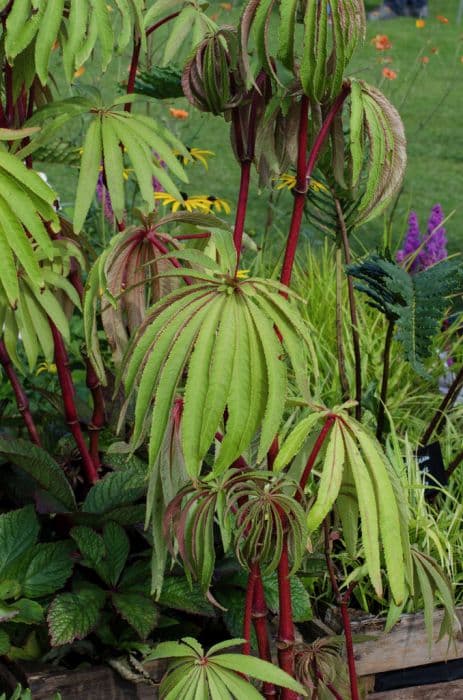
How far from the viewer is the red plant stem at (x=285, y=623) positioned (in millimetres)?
1388

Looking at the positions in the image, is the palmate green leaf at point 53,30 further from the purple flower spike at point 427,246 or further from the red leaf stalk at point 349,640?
the purple flower spike at point 427,246

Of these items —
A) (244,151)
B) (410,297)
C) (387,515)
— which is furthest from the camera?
(410,297)

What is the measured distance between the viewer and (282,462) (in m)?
1.19

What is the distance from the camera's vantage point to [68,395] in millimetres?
1822

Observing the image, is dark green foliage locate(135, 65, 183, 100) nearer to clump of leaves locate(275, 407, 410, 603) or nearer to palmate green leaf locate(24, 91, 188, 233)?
palmate green leaf locate(24, 91, 188, 233)

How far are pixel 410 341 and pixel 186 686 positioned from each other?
72 centimetres

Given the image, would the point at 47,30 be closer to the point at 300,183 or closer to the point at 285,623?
the point at 300,183

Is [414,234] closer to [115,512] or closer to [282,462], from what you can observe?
[115,512]

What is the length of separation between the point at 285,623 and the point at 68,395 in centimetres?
60

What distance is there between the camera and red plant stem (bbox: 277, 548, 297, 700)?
1388 millimetres

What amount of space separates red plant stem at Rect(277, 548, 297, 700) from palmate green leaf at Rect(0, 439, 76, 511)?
0.56m

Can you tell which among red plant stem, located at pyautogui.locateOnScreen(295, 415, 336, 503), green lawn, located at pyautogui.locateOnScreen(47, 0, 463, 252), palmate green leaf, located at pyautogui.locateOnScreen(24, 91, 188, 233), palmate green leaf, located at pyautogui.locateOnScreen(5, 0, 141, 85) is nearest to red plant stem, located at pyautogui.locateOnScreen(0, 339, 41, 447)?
palmate green leaf, located at pyautogui.locateOnScreen(24, 91, 188, 233)

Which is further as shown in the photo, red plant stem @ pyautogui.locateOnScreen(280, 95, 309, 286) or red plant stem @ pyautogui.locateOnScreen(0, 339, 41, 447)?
red plant stem @ pyautogui.locateOnScreen(0, 339, 41, 447)

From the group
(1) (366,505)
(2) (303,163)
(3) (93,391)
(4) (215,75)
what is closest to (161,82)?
(3) (93,391)
